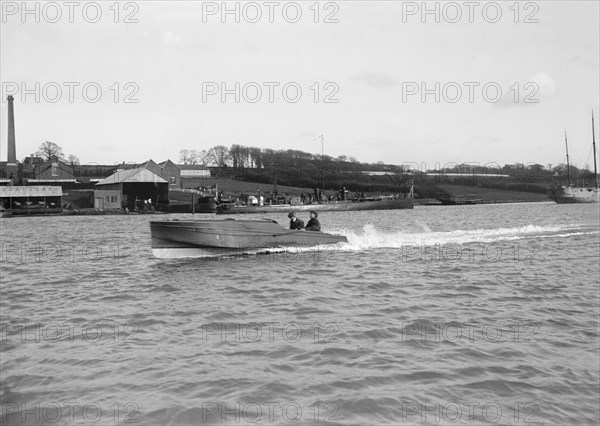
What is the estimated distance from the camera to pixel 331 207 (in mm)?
78250

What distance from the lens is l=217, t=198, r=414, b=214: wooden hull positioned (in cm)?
6812

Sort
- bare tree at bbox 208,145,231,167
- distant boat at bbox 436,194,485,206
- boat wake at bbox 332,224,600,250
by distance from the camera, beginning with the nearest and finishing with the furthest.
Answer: boat wake at bbox 332,224,600,250, distant boat at bbox 436,194,485,206, bare tree at bbox 208,145,231,167

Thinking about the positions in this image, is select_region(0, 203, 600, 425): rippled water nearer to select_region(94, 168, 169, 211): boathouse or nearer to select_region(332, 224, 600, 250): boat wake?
select_region(332, 224, 600, 250): boat wake

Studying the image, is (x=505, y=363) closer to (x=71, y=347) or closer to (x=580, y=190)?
(x=71, y=347)

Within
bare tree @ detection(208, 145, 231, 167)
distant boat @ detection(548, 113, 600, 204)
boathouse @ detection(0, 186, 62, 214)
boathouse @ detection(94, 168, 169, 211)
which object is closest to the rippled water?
boathouse @ detection(0, 186, 62, 214)

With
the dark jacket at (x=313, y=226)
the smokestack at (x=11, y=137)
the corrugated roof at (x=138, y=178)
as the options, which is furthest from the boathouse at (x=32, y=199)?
the dark jacket at (x=313, y=226)

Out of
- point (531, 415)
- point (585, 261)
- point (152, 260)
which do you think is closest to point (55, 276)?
point (152, 260)

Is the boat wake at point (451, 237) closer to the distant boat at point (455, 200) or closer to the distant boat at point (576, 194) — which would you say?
the distant boat at point (576, 194)

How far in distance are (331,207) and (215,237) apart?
59695mm

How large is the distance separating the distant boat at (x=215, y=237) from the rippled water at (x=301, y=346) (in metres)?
2.28

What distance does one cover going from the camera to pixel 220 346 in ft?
→ 26.9

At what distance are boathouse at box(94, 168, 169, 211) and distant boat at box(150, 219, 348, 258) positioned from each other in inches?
2146

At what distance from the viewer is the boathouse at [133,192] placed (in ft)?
238

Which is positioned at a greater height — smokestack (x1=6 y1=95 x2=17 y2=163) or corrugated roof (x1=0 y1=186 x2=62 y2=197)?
smokestack (x1=6 y1=95 x2=17 y2=163)
